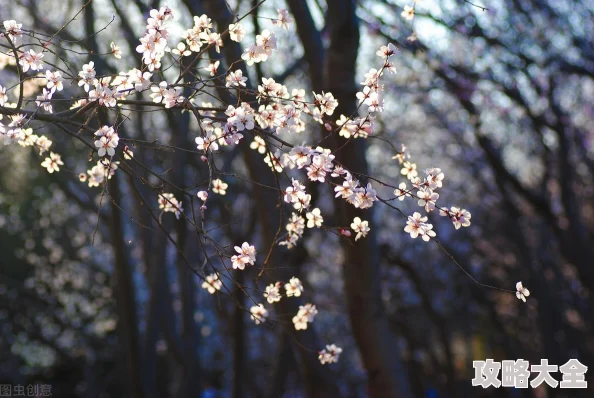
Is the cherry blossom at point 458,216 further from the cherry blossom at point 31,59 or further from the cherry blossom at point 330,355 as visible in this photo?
the cherry blossom at point 31,59

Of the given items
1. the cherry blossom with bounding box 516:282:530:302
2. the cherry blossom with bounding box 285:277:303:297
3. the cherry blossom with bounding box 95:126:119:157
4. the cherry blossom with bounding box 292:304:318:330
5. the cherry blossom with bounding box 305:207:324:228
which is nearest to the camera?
the cherry blossom with bounding box 95:126:119:157

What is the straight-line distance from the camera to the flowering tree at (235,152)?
3275 millimetres

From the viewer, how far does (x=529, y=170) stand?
19.5 m

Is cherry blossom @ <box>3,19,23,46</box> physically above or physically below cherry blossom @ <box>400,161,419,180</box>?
above

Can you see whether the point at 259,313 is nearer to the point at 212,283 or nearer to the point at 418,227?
the point at 212,283

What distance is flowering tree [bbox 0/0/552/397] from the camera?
3275 millimetres

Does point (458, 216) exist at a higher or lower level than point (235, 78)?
lower

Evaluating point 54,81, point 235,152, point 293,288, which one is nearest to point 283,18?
point 54,81

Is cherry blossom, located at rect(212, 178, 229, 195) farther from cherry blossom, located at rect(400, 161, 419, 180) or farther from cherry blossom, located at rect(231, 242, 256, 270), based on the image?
cherry blossom, located at rect(400, 161, 419, 180)

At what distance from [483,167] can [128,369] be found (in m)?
10.7

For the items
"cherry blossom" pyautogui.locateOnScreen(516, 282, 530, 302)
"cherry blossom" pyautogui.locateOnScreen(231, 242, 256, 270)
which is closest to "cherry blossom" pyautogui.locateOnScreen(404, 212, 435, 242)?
"cherry blossom" pyautogui.locateOnScreen(516, 282, 530, 302)

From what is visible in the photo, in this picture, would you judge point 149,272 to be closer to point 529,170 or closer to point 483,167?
point 483,167

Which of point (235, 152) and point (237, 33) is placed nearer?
point (237, 33)

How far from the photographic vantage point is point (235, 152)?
988 cm
